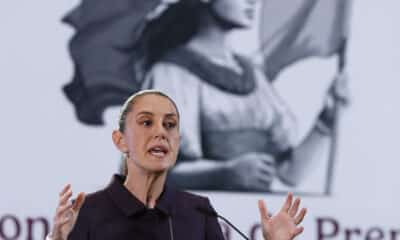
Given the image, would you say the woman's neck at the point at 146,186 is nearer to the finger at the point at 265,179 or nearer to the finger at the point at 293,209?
the finger at the point at 293,209

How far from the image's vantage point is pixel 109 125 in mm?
3037

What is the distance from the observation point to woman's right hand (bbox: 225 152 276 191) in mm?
3057

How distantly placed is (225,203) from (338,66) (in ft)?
1.60

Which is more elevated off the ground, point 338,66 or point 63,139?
point 338,66

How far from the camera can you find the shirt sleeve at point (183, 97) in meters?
3.05

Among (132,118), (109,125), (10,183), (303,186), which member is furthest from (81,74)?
(132,118)

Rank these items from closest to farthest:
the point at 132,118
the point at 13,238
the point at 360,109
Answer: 1. the point at 132,118
2. the point at 13,238
3. the point at 360,109

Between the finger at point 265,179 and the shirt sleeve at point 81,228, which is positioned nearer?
the shirt sleeve at point 81,228

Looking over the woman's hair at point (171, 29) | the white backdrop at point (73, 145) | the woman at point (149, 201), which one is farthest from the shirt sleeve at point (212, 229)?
the woman's hair at point (171, 29)

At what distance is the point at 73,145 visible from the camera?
9.88 feet

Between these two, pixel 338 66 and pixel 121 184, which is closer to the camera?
pixel 121 184

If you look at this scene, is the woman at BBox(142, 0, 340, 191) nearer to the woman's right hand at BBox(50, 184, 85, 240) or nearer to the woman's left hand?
the woman's left hand

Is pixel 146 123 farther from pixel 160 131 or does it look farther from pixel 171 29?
pixel 171 29

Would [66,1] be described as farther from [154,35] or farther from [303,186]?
[303,186]
